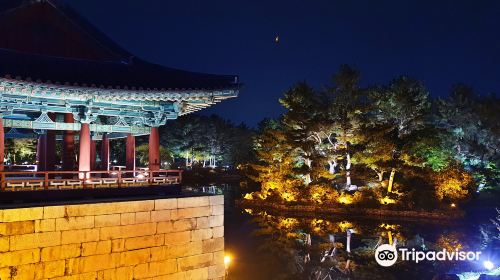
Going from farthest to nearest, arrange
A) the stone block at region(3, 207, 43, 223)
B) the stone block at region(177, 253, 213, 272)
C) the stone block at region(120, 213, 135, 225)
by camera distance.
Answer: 1. the stone block at region(177, 253, 213, 272)
2. the stone block at region(120, 213, 135, 225)
3. the stone block at region(3, 207, 43, 223)

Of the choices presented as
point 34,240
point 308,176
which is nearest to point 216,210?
point 34,240

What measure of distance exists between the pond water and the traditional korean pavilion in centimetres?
711

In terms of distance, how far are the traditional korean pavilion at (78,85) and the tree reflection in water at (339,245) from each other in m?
8.03

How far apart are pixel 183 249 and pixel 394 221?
20.4m

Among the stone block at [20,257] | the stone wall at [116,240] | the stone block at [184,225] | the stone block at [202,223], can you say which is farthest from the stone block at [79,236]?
the stone block at [202,223]

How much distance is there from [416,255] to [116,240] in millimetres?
14686

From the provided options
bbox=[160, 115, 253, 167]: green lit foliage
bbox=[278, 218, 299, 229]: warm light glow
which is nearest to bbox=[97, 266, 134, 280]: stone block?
bbox=[278, 218, 299, 229]: warm light glow

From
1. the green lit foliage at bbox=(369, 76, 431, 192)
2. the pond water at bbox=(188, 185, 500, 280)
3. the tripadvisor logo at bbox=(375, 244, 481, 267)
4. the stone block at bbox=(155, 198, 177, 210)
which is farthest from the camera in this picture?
the green lit foliage at bbox=(369, 76, 431, 192)

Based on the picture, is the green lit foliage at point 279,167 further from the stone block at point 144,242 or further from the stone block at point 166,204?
the stone block at point 144,242

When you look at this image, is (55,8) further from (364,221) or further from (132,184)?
(364,221)

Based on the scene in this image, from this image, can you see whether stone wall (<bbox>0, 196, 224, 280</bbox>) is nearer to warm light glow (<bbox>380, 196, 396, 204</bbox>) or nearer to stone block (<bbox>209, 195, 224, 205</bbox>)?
stone block (<bbox>209, 195, 224, 205</bbox>)

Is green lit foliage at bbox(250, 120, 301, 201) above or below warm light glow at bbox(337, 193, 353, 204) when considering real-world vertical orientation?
above

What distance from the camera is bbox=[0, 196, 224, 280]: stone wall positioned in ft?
27.1

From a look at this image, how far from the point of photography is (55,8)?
13281 millimetres
